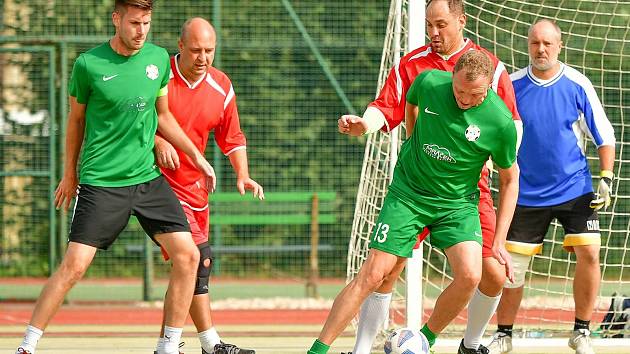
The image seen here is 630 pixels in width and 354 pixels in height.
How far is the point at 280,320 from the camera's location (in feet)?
32.8

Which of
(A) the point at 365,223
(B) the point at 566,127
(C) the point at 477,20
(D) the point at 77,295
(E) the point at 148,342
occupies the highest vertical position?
(C) the point at 477,20

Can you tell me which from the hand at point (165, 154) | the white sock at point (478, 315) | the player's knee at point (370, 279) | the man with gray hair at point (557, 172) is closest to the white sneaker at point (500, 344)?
the man with gray hair at point (557, 172)

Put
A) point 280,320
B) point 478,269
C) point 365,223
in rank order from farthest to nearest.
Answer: point 280,320, point 365,223, point 478,269

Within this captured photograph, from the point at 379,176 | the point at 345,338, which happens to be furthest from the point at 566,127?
the point at 345,338

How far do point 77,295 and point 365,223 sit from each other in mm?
4535

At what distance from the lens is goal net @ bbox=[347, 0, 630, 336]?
25.6 ft

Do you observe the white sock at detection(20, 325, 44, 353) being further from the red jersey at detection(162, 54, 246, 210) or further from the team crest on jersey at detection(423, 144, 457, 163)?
the team crest on jersey at detection(423, 144, 457, 163)

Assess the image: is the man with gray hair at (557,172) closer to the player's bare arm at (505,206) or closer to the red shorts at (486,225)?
the red shorts at (486,225)

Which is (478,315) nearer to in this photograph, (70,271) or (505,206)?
(505,206)

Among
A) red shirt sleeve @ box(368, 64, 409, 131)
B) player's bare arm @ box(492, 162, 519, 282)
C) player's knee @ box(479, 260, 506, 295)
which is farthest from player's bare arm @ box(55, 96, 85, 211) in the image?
player's knee @ box(479, 260, 506, 295)

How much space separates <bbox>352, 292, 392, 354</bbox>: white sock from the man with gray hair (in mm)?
1108

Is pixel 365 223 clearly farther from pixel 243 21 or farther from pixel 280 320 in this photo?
pixel 243 21

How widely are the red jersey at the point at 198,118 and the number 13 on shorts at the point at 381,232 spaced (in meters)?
1.13

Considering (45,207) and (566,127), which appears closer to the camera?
(566,127)
